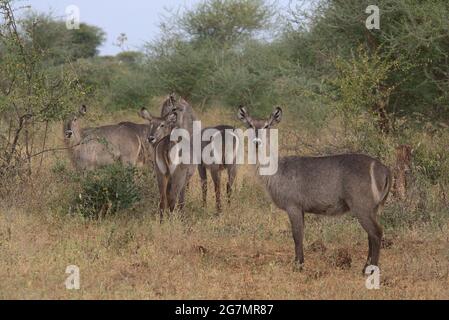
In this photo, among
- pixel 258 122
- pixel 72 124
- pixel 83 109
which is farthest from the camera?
pixel 72 124

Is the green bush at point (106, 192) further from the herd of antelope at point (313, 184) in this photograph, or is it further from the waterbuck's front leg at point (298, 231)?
the waterbuck's front leg at point (298, 231)

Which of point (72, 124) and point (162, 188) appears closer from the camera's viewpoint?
point (162, 188)

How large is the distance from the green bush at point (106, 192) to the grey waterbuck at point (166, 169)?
0.39 meters

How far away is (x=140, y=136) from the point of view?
11719 millimetres

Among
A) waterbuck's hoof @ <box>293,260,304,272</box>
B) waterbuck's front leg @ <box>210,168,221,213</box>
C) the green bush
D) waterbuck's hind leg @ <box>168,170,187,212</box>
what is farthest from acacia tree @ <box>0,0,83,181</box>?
waterbuck's hoof @ <box>293,260,304,272</box>

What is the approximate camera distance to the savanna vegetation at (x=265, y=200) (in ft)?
21.9

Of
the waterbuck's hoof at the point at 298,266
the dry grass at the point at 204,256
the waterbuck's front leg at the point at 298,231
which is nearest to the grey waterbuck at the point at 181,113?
the dry grass at the point at 204,256

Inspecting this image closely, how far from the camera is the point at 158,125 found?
952cm

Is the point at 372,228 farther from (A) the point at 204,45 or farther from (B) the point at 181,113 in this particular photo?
(A) the point at 204,45

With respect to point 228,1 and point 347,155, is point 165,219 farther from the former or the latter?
point 228,1

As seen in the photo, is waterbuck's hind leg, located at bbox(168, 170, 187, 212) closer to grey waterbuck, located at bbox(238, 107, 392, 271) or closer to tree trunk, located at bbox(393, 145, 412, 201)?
grey waterbuck, located at bbox(238, 107, 392, 271)

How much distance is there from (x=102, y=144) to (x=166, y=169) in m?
2.16

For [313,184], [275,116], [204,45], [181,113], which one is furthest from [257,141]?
[204,45]

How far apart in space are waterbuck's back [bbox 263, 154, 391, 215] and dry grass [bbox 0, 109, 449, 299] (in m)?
0.58
